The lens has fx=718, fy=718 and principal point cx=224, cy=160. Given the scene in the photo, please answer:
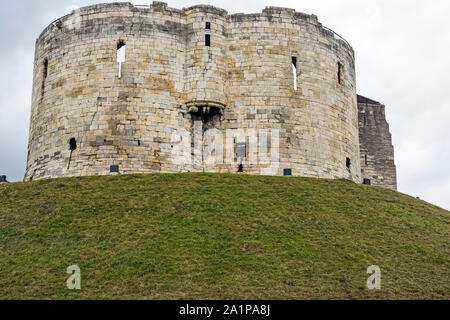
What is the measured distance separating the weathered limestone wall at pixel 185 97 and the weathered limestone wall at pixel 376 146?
4541 millimetres

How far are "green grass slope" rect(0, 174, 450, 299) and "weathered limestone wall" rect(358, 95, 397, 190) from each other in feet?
26.2

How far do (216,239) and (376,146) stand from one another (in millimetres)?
16464

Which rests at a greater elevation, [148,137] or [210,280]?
[148,137]

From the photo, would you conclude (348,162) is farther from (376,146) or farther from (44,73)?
(44,73)

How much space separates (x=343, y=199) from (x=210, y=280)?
7883 millimetres

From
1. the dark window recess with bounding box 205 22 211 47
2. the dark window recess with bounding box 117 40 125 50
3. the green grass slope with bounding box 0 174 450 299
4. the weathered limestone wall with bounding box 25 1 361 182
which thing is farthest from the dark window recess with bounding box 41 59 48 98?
the dark window recess with bounding box 205 22 211 47

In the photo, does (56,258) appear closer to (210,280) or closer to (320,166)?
(210,280)

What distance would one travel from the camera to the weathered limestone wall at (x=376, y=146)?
3309 cm

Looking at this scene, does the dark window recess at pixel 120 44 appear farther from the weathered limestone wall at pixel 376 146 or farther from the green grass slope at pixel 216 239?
the weathered limestone wall at pixel 376 146

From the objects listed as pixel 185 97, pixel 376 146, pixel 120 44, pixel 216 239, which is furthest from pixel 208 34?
pixel 216 239

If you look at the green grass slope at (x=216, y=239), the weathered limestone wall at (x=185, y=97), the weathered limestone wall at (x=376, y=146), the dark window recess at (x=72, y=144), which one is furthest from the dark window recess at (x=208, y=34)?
the weathered limestone wall at (x=376, y=146)

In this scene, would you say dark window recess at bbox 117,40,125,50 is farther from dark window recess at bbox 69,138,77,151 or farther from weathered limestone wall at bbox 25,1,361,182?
dark window recess at bbox 69,138,77,151
